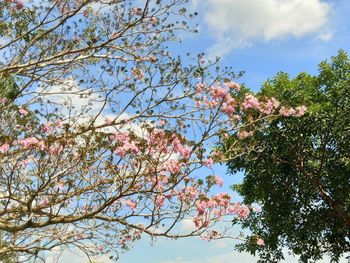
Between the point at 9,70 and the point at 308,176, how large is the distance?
30.7 feet

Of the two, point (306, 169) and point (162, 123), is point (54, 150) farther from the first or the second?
point (306, 169)

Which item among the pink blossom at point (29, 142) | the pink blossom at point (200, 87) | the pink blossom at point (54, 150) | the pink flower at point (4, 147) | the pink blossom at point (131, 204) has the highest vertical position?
the pink blossom at point (200, 87)

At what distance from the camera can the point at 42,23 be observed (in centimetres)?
791

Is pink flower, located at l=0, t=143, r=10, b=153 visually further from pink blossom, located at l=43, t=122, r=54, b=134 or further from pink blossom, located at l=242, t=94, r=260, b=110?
pink blossom, located at l=242, t=94, r=260, b=110

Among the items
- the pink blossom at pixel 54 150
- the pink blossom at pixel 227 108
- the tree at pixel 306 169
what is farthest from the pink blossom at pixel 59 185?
the tree at pixel 306 169

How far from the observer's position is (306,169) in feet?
47.2

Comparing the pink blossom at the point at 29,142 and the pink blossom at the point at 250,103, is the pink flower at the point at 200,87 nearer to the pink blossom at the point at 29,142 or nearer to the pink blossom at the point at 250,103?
the pink blossom at the point at 250,103

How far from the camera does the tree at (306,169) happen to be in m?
14.0

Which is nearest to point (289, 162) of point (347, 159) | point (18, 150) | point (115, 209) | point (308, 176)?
point (308, 176)

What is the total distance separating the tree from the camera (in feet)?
45.9

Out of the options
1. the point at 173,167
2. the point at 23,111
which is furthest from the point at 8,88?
the point at 173,167

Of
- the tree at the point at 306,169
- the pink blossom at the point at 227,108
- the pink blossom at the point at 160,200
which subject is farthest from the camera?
the tree at the point at 306,169

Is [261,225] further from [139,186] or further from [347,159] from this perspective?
[139,186]

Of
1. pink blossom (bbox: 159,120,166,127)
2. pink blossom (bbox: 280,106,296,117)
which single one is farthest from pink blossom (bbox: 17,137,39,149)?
pink blossom (bbox: 280,106,296,117)
